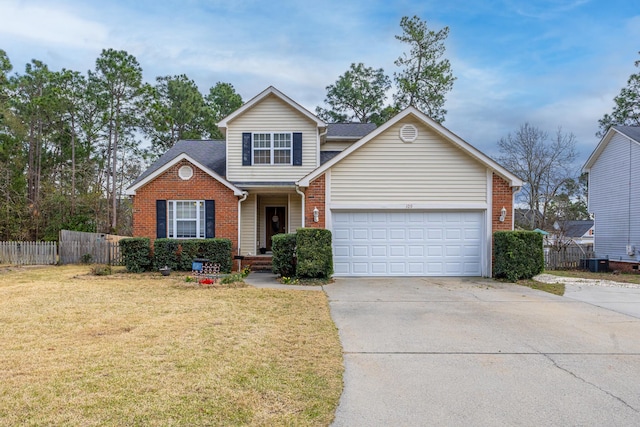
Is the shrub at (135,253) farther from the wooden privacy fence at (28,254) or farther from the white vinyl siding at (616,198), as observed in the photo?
the white vinyl siding at (616,198)

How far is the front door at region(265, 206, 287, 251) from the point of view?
18.2 m

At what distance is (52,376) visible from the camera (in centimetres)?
449

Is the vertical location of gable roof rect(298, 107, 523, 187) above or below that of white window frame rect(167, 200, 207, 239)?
above

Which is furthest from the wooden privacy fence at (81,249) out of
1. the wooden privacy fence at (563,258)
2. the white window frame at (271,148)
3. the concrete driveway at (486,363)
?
the wooden privacy fence at (563,258)

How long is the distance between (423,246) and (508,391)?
9.73 metres

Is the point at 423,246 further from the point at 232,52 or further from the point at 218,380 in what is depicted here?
the point at 232,52

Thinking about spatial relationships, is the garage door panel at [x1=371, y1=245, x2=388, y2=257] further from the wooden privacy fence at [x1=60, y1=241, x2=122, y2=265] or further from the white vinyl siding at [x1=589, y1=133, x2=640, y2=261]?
the white vinyl siding at [x1=589, y1=133, x2=640, y2=261]

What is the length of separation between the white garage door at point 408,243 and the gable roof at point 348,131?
6770mm

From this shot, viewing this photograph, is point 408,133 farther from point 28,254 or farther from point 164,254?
point 28,254

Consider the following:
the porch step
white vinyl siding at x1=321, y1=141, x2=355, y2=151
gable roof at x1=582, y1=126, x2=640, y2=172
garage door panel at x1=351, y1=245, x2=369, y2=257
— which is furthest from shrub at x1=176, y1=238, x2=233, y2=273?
gable roof at x1=582, y1=126, x2=640, y2=172

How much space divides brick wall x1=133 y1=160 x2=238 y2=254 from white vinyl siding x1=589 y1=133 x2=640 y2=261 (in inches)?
723

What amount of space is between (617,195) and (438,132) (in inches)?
521

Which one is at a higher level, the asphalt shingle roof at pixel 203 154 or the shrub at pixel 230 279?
the asphalt shingle roof at pixel 203 154

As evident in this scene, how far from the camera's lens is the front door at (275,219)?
18.2 m
